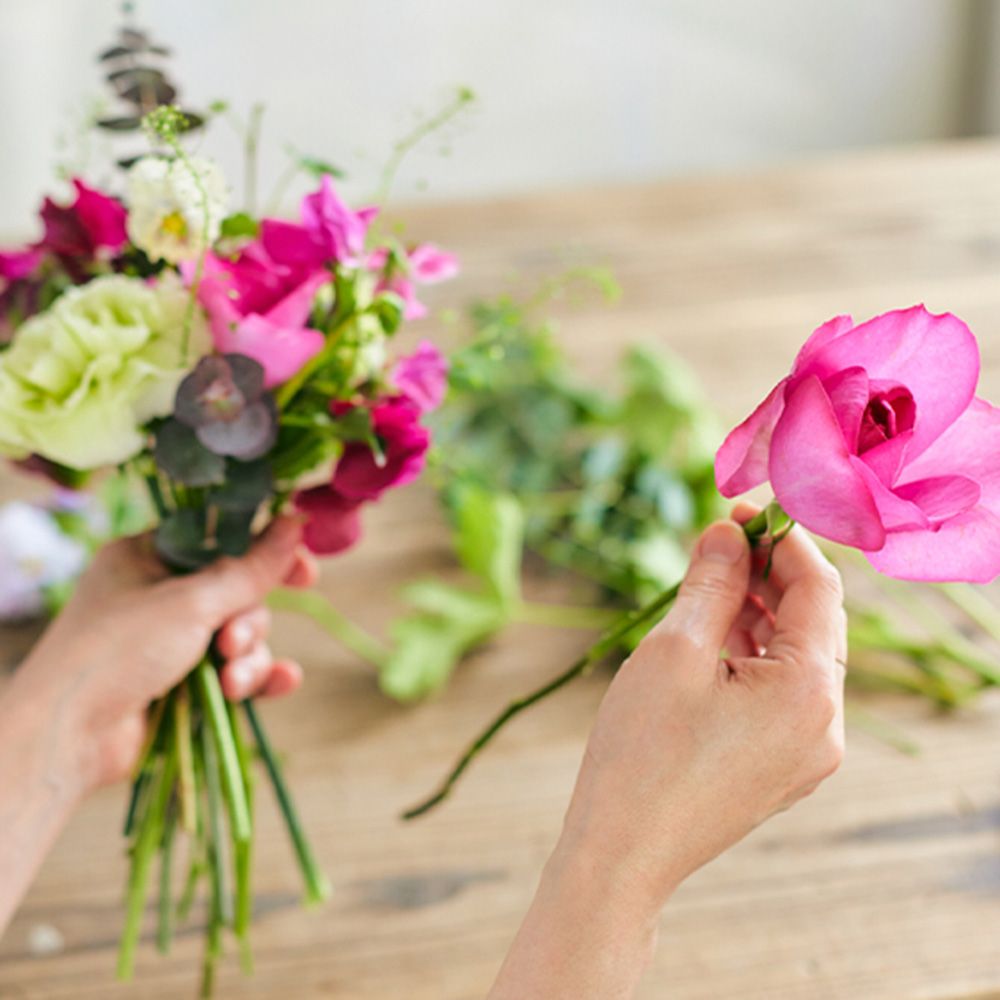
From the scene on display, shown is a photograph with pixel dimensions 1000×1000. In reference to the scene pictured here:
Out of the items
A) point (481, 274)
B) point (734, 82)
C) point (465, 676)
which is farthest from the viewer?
point (734, 82)

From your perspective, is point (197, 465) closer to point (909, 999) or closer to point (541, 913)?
point (541, 913)

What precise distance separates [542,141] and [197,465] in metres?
2.57

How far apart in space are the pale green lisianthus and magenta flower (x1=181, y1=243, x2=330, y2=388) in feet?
0.08

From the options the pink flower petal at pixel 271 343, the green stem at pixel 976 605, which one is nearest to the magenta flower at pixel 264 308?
the pink flower petal at pixel 271 343

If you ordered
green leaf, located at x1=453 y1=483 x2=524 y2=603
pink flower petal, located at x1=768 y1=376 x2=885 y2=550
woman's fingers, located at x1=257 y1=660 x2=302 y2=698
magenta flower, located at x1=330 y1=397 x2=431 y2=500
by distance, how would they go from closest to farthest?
pink flower petal, located at x1=768 y1=376 x2=885 y2=550, magenta flower, located at x1=330 y1=397 x2=431 y2=500, woman's fingers, located at x1=257 y1=660 x2=302 y2=698, green leaf, located at x1=453 y1=483 x2=524 y2=603

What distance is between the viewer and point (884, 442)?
1.38ft

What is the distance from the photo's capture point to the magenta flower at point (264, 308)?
594 mm

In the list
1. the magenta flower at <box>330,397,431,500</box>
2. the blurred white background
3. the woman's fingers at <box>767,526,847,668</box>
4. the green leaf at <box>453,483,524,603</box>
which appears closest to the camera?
the woman's fingers at <box>767,526,847,668</box>

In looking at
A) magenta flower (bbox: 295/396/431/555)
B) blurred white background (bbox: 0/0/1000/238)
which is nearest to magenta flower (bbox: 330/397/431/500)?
magenta flower (bbox: 295/396/431/555)

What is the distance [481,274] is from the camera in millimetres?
1450

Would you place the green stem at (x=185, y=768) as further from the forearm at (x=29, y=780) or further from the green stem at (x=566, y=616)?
the green stem at (x=566, y=616)

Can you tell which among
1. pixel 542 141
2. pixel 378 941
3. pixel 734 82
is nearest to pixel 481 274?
pixel 378 941

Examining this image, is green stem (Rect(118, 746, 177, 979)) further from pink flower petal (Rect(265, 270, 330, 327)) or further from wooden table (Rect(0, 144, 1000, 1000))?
pink flower petal (Rect(265, 270, 330, 327))

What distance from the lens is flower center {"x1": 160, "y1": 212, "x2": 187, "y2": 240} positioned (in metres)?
0.58
